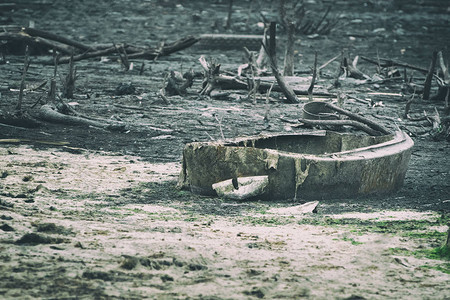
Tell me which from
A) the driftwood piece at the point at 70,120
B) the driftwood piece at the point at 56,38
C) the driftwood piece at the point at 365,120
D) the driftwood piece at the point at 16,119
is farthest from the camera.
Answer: the driftwood piece at the point at 56,38

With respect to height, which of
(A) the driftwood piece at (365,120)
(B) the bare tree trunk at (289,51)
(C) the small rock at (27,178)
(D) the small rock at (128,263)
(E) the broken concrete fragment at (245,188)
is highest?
(B) the bare tree trunk at (289,51)

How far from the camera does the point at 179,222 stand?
4.07 meters

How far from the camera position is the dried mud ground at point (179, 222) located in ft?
9.43

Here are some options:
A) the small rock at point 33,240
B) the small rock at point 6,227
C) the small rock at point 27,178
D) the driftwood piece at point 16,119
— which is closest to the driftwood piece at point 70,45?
the driftwood piece at point 16,119

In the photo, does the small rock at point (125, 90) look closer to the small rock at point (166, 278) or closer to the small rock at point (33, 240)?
the small rock at point (33, 240)

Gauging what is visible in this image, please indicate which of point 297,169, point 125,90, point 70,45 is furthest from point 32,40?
point 297,169

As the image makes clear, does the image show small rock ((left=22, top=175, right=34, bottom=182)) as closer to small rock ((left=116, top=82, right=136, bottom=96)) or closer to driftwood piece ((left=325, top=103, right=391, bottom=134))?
driftwood piece ((left=325, top=103, right=391, bottom=134))

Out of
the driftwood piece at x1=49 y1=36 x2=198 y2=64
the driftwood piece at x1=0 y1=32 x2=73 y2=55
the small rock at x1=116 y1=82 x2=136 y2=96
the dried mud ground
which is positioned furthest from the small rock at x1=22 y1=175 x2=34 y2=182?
the driftwood piece at x1=0 y1=32 x2=73 y2=55

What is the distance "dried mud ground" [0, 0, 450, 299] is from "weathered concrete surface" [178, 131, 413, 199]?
0.11 m

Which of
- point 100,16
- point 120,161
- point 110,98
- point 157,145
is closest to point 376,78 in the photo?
point 110,98

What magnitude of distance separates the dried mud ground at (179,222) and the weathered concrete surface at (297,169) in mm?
115

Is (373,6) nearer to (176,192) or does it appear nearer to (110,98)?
(110,98)

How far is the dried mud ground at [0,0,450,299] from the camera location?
9.43 ft

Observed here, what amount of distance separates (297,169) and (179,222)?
121cm
